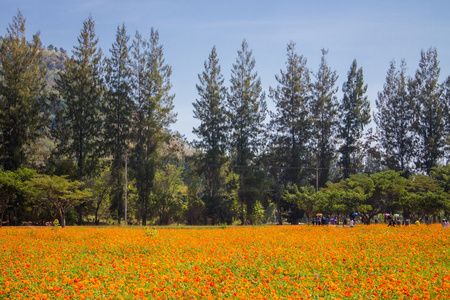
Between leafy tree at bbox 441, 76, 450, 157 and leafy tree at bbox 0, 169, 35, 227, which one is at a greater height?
leafy tree at bbox 441, 76, 450, 157

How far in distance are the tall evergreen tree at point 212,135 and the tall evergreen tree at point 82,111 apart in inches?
444

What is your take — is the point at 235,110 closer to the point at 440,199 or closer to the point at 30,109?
the point at 30,109

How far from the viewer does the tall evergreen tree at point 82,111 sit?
133 feet

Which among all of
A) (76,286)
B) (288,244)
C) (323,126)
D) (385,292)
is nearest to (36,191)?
(288,244)

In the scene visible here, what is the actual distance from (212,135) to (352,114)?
17.8 metres

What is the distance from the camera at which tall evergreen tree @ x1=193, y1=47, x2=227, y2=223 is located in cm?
4391

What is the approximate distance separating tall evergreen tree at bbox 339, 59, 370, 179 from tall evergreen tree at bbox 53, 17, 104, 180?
93.7 ft

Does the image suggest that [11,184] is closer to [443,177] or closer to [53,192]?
[53,192]

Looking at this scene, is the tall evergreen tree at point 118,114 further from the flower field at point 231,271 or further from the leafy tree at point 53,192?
the flower field at point 231,271

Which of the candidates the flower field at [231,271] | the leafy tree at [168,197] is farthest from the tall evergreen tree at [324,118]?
the flower field at [231,271]

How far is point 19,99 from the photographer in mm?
37906

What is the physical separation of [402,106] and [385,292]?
46659 mm

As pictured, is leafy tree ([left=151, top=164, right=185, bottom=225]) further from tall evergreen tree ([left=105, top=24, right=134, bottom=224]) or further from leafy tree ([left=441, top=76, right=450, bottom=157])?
leafy tree ([left=441, top=76, right=450, bottom=157])

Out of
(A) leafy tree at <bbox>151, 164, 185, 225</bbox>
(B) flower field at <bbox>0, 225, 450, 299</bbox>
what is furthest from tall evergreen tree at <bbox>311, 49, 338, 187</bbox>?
(B) flower field at <bbox>0, 225, 450, 299</bbox>
